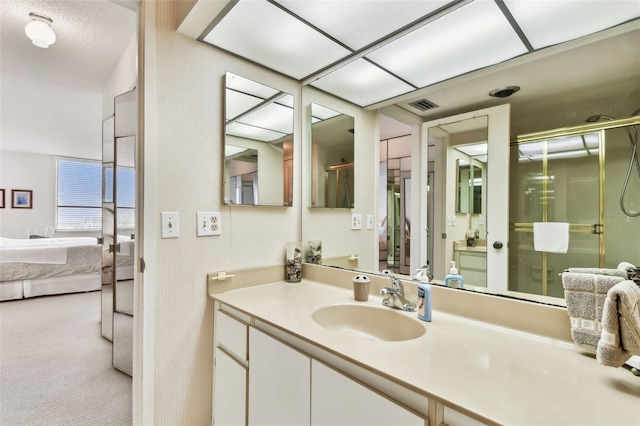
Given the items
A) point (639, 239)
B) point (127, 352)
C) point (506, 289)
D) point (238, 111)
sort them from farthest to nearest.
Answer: point (127, 352) → point (238, 111) → point (506, 289) → point (639, 239)

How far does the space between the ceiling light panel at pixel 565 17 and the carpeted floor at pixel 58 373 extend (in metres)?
2.82

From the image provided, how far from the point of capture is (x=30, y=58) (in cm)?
256

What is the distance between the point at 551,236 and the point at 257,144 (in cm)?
147

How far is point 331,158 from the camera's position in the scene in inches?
74.7

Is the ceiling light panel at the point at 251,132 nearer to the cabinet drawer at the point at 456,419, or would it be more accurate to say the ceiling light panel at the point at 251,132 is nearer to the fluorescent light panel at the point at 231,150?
the fluorescent light panel at the point at 231,150

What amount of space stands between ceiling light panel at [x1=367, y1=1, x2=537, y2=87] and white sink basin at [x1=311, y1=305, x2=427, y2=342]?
1.09m

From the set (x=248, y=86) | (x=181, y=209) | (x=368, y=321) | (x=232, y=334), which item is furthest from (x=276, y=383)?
(x=248, y=86)

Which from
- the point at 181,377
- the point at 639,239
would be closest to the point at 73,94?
the point at 181,377

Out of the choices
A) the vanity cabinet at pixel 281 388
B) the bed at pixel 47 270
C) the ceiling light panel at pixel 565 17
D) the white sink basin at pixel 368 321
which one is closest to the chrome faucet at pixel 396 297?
the white sink basin at pixel 368 321

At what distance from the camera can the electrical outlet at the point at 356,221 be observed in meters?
1.74

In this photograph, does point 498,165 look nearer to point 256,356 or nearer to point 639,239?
point 639,239

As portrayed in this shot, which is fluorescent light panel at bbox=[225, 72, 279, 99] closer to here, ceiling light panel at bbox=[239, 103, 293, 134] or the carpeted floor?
ceiling light panel at bbox=[239, 103, 293, 134]

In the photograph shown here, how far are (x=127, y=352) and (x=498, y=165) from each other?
2.75 meters

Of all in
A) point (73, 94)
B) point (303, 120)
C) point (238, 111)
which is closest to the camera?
point (238, 111)
